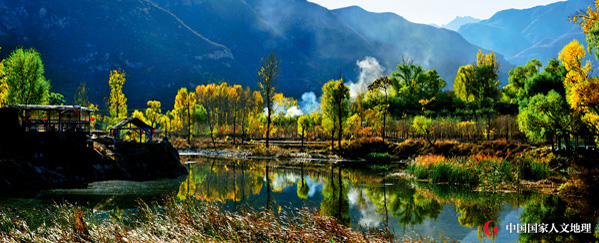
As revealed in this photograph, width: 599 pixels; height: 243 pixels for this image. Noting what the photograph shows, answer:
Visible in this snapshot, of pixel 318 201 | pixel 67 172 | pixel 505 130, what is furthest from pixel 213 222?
pixel 505 130

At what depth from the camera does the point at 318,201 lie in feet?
53.7

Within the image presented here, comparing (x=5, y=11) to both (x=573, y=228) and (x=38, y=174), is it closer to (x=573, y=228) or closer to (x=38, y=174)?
(x=38, y=174)

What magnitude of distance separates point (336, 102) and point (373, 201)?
24074mm

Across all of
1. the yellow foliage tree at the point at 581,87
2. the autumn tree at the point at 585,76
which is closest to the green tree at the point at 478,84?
the autumn tree at the point at 585,76

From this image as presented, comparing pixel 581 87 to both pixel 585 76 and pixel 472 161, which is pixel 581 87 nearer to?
pixel 585 76

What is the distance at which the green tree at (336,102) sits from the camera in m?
39.7

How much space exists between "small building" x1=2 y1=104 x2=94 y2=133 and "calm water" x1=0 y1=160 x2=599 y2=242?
7.26 metres

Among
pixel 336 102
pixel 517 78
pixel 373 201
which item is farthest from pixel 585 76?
pixel 517 78

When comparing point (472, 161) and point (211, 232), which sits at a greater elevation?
point (472, 161)

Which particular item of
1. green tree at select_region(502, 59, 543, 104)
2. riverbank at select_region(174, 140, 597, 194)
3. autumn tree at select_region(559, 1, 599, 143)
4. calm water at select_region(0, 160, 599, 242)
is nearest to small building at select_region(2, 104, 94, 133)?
calm water at select_region(0, 160, 599, 242)

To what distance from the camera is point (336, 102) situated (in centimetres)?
3984

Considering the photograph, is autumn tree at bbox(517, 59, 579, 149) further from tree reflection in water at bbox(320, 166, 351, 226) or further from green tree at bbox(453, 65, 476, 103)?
green tree at bbox(453, 65, 476, 103)

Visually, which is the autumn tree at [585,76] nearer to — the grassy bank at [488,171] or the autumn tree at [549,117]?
the autumn tree at [549,117]

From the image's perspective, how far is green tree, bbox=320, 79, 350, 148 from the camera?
3966cm
